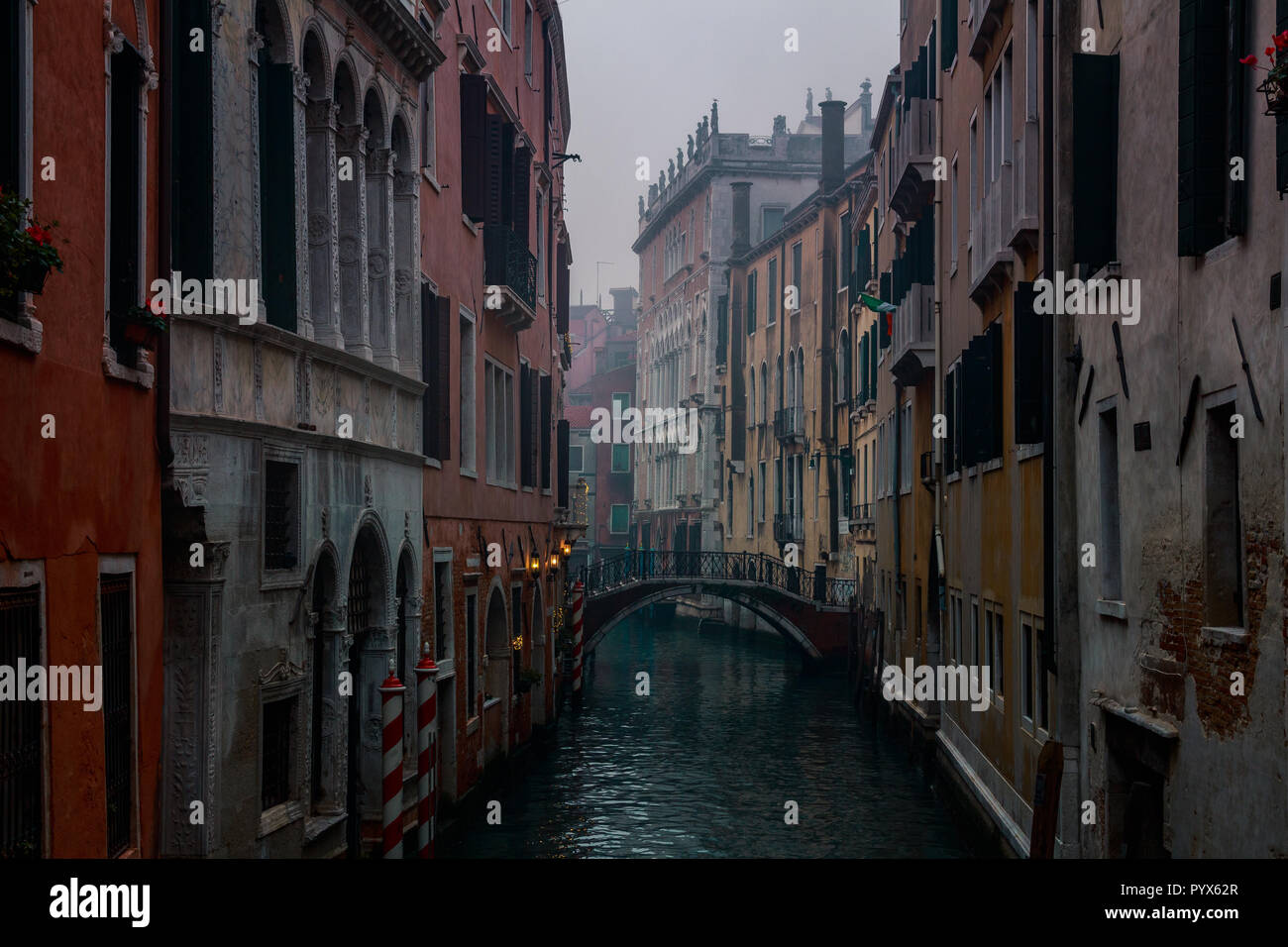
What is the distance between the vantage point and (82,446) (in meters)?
6.25

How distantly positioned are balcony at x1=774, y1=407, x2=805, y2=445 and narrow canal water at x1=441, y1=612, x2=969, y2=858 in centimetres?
924

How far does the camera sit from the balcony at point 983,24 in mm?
13719

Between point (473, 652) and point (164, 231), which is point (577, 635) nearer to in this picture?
point (473, 652)

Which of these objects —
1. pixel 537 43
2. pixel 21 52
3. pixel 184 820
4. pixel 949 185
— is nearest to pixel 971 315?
A: pixel 949 185

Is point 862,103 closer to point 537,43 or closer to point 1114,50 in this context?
point 537,43

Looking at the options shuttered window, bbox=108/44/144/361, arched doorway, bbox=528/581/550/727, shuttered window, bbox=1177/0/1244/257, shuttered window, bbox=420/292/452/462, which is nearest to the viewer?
shuttered window, bbox=108/44/144/361

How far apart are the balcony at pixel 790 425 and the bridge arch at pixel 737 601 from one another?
20.2ft

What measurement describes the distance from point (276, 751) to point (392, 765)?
Result: 0.78 meters

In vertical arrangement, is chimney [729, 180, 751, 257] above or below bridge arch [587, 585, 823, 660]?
above

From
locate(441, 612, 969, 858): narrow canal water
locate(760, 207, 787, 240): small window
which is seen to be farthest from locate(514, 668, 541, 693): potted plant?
locate(760, 207, 787, 240): small window

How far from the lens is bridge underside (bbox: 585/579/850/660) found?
3347 centimetres

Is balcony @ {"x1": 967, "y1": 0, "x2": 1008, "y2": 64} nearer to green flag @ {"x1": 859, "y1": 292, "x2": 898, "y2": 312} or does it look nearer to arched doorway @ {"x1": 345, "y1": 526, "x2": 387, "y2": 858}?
green flag @ {"x1": 859, "y1": 292, "x2": 898, "y2": 312}

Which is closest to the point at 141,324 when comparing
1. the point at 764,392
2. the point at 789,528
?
the point at 789,528

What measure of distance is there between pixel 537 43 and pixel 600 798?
10.0 metres
